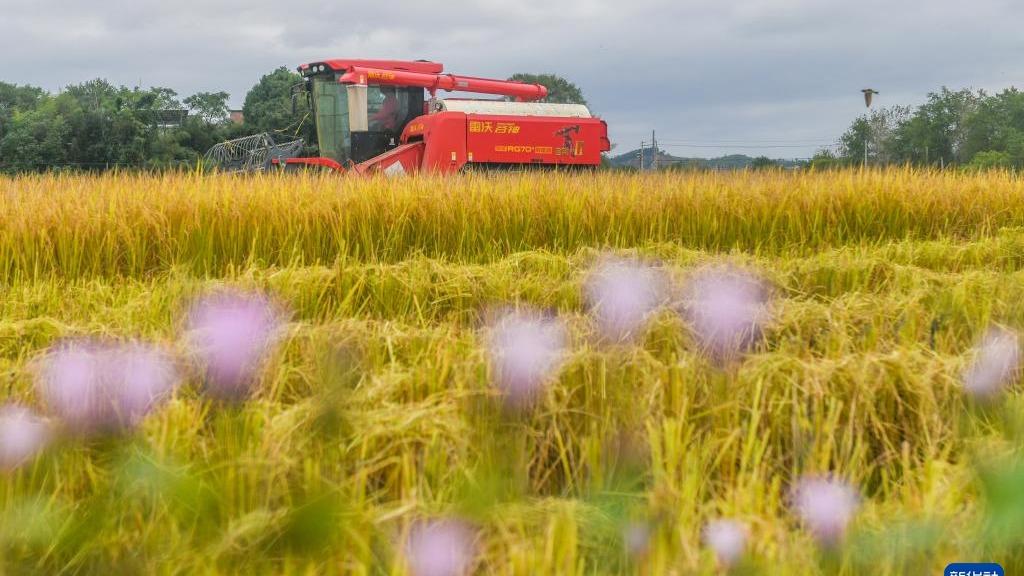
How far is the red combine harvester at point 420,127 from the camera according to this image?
10133 mm

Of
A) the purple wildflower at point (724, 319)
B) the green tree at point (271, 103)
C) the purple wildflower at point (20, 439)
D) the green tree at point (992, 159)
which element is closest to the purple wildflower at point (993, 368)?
the purple wildflower at point (724, 319)

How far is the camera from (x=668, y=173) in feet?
23.9

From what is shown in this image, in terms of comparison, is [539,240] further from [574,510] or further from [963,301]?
[574,510]

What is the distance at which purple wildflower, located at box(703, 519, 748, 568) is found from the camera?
1.27m

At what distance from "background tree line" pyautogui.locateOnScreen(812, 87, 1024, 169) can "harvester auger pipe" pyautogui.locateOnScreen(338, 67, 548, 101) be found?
2848 centimetres

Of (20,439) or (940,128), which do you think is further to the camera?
(940,128)

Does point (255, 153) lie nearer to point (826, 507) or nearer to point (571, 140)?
point (571, 140)

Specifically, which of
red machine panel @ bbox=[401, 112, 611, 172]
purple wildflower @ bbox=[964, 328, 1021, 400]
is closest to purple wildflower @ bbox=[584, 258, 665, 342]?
purple wildflower @ bbox=[964, 328, 1021, 400]

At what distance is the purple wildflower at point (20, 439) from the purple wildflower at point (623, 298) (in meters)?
1.25

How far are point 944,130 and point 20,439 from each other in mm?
44502

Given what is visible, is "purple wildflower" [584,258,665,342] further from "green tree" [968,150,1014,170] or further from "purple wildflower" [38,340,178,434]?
"green tree" [968,150,1014,170]

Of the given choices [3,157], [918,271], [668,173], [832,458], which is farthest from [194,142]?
[832,458]

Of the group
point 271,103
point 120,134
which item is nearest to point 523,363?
point 120,134

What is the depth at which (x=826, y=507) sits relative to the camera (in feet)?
4.73
